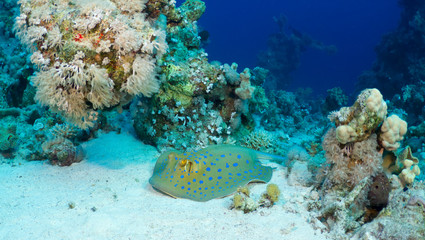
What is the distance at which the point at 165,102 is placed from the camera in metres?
7.43

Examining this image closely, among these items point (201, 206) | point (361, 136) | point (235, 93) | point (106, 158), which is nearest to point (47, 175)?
point (106, 158)

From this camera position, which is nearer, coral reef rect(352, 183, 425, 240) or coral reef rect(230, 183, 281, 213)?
coral reef rect(352, 183, 425, 240)

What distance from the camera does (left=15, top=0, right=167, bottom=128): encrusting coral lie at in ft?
13.5

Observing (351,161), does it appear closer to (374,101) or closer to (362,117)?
(362,117)

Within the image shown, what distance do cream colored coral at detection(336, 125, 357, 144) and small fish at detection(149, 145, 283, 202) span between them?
1877 mm

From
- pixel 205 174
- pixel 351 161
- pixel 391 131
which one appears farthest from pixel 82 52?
pixel 391 131

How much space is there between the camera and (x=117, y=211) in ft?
14.8

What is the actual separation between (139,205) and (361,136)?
13.0 feet

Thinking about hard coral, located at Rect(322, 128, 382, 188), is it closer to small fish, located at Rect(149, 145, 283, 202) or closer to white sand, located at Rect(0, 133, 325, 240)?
white sand, located at Rect(0, 133, 325, 240)

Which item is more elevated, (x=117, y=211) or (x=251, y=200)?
(x=251, y=200)

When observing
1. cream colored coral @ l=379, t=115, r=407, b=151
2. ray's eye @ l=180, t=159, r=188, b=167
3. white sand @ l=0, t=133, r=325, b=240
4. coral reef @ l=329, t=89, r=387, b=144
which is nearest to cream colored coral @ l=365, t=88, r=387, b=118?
coral reef @ l=329, t=89, r=387, b=144

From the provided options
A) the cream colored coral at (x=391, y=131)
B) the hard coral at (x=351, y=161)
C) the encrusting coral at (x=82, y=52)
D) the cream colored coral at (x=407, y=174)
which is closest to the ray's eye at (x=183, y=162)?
the encrusting coral at (x=82, y=52)

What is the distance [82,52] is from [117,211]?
2.67 m

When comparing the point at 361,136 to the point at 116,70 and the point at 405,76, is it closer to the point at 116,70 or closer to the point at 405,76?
the point at 116,70
